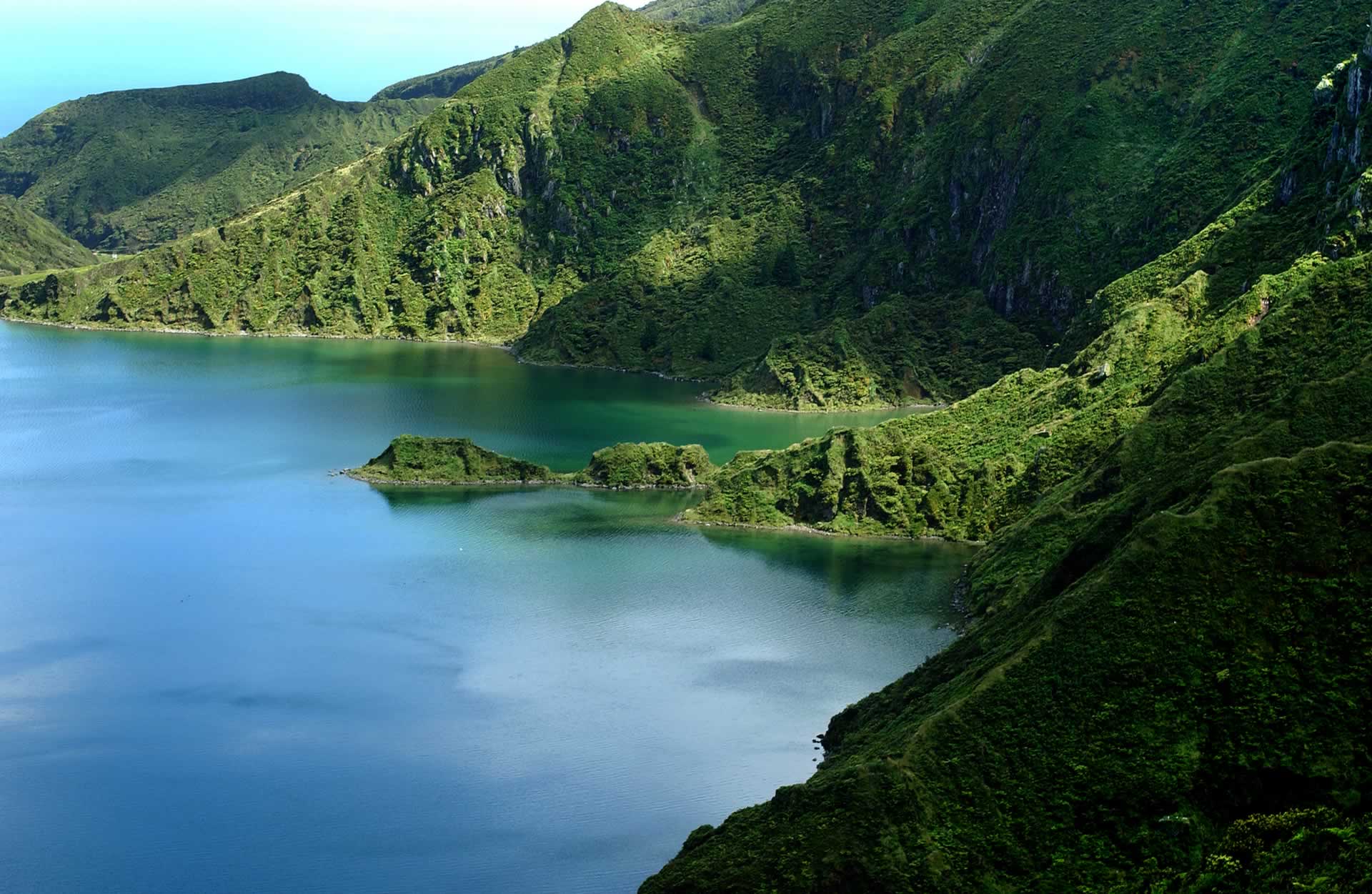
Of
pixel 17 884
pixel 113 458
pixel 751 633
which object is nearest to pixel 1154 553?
pixel 751 633

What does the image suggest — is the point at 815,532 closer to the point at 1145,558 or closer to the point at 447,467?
the point at 447,467

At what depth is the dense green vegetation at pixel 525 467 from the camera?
423 feet

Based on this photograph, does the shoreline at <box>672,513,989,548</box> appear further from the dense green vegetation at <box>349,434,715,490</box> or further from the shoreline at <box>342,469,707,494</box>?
the dense green vegetation at <box>349,434,715,490</box>

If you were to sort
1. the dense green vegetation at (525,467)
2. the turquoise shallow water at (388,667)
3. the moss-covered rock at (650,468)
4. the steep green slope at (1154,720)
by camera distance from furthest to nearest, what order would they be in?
the dense green vegetation at (525,467) → the moss-covered rock at (650,468) → the turquoise shallow water at (388,667) → the steep green slope at (1154,720)

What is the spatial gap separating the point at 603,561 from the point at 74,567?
35046 millimetres

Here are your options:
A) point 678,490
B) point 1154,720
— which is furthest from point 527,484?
point 1154,720

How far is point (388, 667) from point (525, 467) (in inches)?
1956

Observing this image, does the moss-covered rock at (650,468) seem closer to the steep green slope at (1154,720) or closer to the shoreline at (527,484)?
the shoreline at (527,484)

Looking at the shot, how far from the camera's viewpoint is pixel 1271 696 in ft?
161

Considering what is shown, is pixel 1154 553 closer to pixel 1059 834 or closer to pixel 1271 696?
pixel 1271 696

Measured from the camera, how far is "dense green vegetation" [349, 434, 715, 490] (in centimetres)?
12900

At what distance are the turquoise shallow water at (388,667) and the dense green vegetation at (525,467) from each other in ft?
10.5

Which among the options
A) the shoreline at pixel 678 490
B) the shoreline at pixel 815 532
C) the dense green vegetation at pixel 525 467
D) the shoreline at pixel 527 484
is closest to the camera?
the shoreline at pixel 815 532

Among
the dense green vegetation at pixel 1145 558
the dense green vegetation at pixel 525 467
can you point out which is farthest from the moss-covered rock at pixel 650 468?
the dense green vegetation at pixel 1145 558
